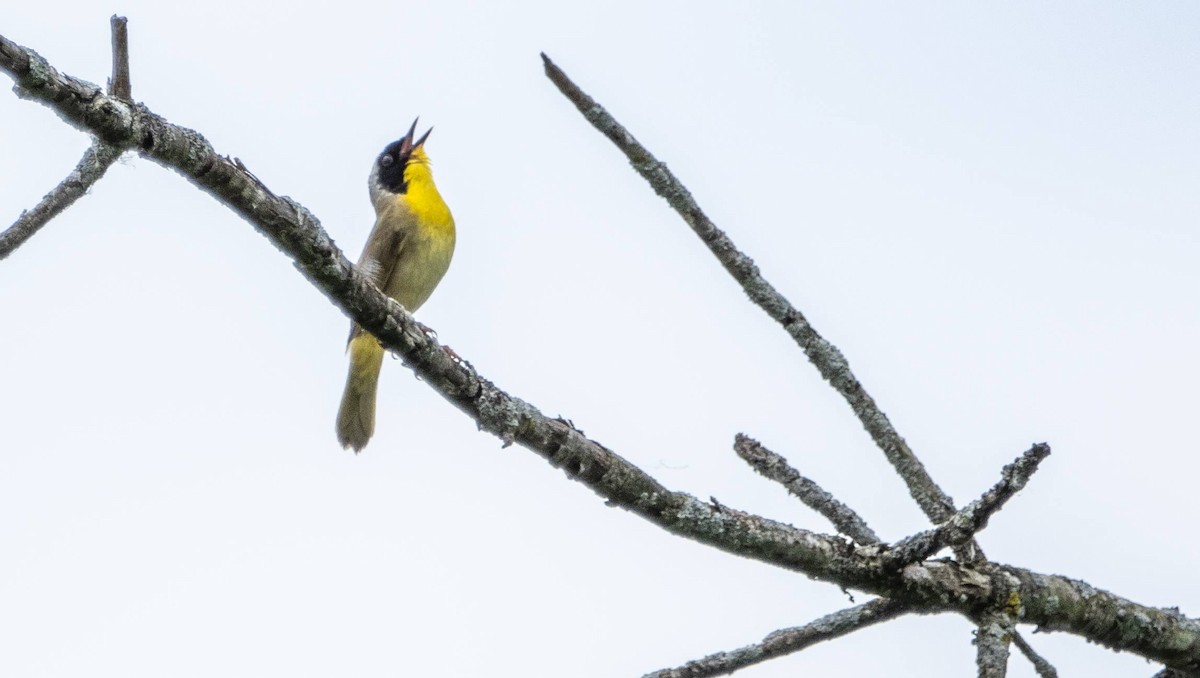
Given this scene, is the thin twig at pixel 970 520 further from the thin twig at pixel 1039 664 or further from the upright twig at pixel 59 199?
the upright twig at pixel 59 199

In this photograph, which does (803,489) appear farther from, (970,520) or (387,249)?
(387,249)

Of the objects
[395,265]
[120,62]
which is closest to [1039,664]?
[120,62]

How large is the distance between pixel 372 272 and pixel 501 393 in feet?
14.9

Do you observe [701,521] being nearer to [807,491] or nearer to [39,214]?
[807,491]

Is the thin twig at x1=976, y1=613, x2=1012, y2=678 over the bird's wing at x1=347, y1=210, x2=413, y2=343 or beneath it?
beneath

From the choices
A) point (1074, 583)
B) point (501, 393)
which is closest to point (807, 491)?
point (1074, 583)

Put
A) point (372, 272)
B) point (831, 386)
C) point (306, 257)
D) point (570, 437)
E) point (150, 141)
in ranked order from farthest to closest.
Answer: point (372, 272) → point (831, 386) → point (570, 437) → point (306, 257) → point (150, 141)

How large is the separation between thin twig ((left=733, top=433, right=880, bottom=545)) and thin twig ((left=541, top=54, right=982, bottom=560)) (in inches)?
9.1

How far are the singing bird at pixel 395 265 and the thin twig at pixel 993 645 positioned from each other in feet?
16.7

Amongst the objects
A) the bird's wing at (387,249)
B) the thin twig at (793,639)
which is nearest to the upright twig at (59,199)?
the thin twig at (793,639)

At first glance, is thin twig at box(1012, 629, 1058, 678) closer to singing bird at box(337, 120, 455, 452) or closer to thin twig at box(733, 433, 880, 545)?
thin twig at box(733, 433, 880, 545)

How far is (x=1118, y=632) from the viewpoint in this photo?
3.23m

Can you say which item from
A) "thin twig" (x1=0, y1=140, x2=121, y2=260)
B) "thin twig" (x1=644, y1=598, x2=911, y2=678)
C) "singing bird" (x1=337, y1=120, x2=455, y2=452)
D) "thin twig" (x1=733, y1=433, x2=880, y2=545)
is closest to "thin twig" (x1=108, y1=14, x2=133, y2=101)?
"thin twig" (x1=0, y1=140, x2=121, y2=260)

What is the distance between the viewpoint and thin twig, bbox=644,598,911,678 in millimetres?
2863
